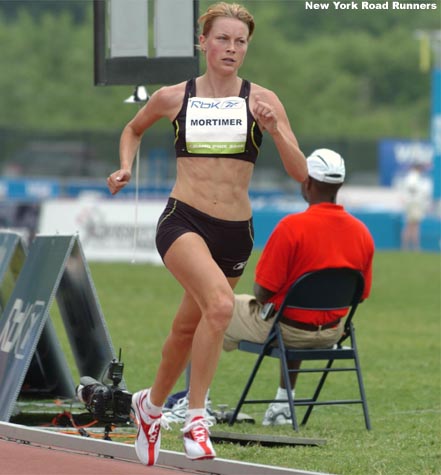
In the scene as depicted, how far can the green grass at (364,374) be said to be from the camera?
24.7ft

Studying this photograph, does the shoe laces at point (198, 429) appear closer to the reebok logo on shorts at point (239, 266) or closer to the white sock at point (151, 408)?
the white sock at point (151, 408)

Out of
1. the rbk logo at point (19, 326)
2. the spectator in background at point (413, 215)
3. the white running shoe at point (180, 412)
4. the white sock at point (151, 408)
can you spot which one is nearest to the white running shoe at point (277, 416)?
the white running shoe at point (180, 412)

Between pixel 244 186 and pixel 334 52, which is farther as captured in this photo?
pixel 334 52

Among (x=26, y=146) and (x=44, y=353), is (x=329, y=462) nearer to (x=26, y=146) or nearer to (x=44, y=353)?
(x=44, y=353)

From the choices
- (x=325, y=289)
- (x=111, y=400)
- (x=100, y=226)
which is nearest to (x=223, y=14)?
(x=111, y=400)

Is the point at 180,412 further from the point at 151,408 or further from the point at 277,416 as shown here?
the point at 151,408

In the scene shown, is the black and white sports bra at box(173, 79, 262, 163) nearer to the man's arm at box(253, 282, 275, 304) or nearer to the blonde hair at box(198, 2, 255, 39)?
the blonde hair at box(198, 2, 255, 39)

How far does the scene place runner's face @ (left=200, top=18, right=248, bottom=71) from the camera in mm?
6895

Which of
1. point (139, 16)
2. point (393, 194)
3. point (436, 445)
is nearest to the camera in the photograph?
point (436, 445)

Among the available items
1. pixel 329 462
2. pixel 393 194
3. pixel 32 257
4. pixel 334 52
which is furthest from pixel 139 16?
pixel 334 52

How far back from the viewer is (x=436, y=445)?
7.90m

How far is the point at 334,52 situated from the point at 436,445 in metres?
85.0

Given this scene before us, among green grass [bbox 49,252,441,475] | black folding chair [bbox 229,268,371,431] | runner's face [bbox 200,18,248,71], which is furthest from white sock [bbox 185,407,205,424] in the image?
black folding chair [bbox 229,268,371,431]

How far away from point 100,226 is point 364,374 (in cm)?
1400
